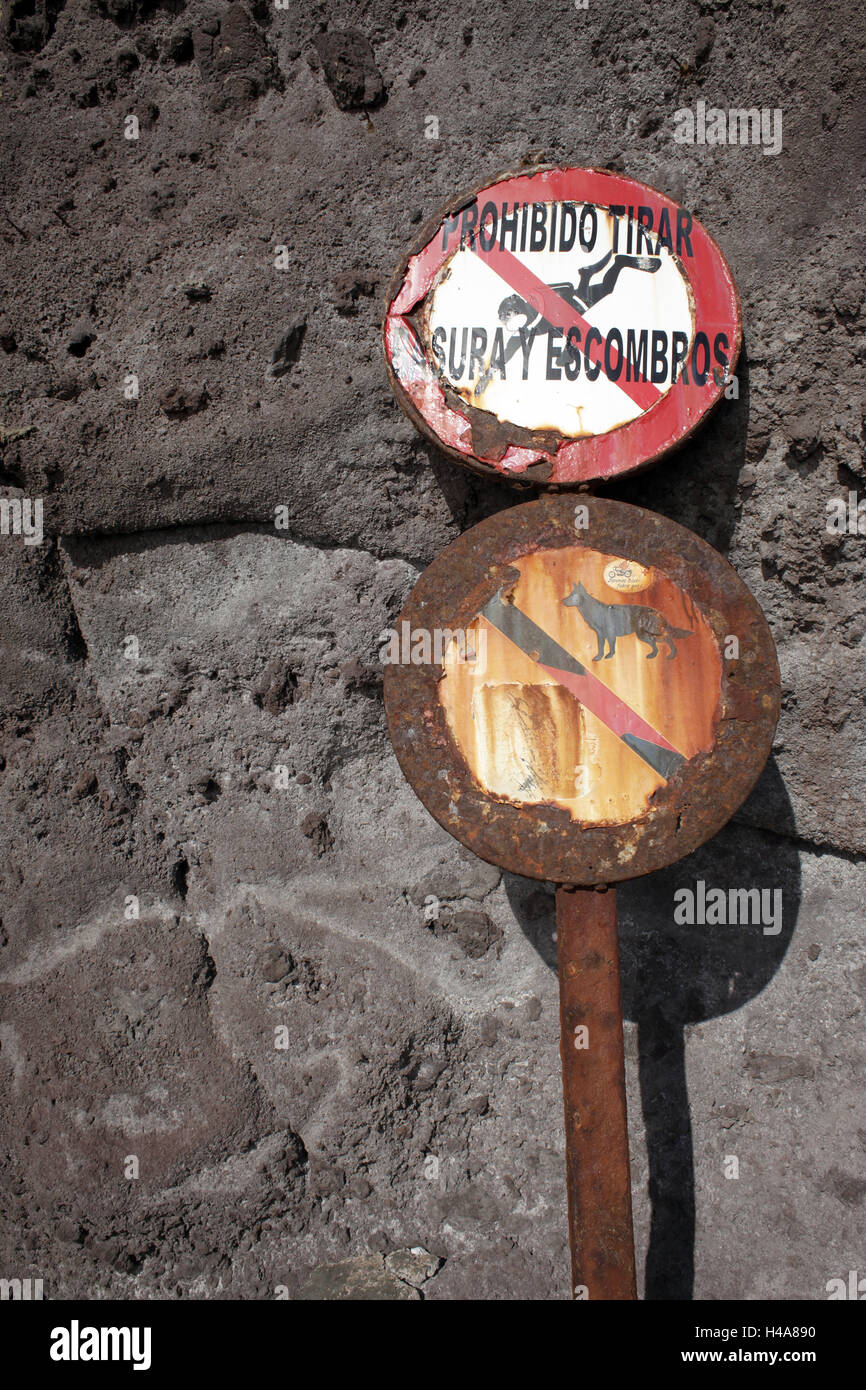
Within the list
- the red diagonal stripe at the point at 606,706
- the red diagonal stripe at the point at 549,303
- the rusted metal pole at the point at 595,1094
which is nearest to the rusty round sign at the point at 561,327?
the red diagonal stripe at the point at 549,303

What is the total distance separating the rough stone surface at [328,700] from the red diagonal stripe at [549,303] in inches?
8.5

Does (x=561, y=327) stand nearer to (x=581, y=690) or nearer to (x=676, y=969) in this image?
(x=581, y=690)

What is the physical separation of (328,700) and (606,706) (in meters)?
0.63

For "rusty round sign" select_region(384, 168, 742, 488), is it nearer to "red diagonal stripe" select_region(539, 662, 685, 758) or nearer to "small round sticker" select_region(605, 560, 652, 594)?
"small round sticker" select_region(605, 560, 652, 594)

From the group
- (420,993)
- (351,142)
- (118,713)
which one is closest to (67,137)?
(351,142)

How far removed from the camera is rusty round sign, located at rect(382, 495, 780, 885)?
144 cm

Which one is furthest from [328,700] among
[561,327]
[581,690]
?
[561,327]

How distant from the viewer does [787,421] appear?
1660 millimetres

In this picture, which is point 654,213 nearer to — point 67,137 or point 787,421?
point 787,421

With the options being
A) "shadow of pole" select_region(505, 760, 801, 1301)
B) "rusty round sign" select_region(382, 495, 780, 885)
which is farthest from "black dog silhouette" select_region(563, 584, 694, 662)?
"shadow of pole" select_region(505, 760, 801, 1301)

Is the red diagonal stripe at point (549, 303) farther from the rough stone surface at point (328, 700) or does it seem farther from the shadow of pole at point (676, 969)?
the shadow of pole at point (676, 969)

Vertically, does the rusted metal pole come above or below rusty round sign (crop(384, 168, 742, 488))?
below

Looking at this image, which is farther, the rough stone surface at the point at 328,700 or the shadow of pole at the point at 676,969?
the shadow of pole at the point at 676,969

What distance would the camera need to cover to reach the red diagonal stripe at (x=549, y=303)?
1.57 m
